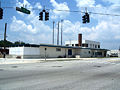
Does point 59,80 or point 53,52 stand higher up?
point 53,52

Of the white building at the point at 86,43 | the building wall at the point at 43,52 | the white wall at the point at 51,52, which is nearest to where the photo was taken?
the building wall at the point at 43,52

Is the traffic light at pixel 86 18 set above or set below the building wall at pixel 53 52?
above

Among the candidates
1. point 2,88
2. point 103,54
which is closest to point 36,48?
point 2,88

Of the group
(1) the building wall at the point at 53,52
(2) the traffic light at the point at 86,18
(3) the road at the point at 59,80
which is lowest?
(3) the road at the point at 59,80

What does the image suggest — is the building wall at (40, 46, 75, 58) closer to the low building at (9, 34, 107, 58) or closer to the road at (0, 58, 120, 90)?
the low building at (9, 34, 107, 58)

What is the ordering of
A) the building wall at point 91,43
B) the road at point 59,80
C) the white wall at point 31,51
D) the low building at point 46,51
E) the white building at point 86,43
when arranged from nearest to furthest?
1. the road at point 59,80
2. the white wall at point 31,51
3. the low building at point 46,51
4. the white building at point 86,43
5. the building wall at point 91,43

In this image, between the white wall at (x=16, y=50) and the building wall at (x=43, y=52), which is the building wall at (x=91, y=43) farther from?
the white wall at (x=16, y=50)

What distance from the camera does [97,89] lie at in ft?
23.9

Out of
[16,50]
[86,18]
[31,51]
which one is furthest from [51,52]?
[86,18]

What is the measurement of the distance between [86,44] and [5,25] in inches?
1909

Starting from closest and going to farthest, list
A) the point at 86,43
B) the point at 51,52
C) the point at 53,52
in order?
the point at 51,52
the point at 53,52
the point at 86,43

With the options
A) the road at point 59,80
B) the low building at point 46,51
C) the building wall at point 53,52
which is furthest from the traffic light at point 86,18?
the building wall at point 53,52

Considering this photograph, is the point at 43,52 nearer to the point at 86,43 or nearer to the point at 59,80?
the point at 59,80

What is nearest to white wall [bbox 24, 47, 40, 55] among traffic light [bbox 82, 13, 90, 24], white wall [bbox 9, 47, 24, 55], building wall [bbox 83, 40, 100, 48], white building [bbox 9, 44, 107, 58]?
white building [bbox 9, 44, 107, 58]
